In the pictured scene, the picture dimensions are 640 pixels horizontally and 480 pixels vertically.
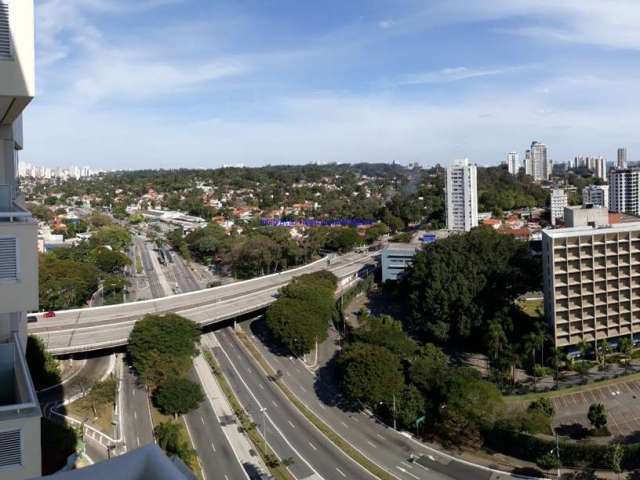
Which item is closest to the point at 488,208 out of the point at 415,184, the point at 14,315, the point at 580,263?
the point at 415,184

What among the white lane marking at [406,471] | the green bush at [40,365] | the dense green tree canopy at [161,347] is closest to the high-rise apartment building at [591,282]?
the white lane marking at [406,471]

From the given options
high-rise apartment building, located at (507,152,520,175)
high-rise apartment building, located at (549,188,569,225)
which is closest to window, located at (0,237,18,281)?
high-rise apartment building, located at (549,188,569,225)

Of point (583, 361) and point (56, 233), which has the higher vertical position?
point (56, 233)

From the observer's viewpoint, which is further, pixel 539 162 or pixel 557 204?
pixel 539 162

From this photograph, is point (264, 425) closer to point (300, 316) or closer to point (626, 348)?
point (300, 316)

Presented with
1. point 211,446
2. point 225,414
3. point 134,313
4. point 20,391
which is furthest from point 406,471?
point 134,313

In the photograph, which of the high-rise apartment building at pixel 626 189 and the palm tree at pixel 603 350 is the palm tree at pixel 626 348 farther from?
the high-rise apartment building at pixel 626 189

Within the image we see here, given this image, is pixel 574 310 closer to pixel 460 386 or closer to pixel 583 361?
pixel 583 361
